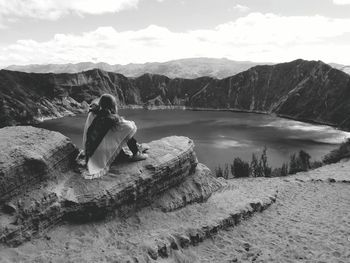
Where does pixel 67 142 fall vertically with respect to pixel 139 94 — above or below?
above

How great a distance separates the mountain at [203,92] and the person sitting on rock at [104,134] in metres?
72.3

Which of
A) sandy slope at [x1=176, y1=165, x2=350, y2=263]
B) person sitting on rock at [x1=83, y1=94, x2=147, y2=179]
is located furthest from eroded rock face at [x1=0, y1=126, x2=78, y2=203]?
sandy slope at [x1=176, y1=165, x2=350, y2=263]

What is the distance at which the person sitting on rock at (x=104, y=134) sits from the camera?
10570mm

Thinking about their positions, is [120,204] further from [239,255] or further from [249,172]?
[249,172]

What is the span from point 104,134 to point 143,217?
2.83 metres

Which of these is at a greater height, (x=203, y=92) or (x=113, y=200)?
(x=113, y=200)

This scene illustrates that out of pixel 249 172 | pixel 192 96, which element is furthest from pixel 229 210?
pixel 192 96

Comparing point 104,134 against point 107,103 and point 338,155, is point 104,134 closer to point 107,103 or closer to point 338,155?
point 107,103

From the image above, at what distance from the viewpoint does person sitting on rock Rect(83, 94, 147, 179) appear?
10.6m

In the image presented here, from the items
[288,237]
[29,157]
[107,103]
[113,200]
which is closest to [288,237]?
[288,237]

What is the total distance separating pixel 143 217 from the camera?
1079 cm

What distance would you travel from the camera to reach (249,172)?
34.5 m

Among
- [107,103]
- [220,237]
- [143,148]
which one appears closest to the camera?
[107,103]

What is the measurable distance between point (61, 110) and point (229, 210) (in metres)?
107
